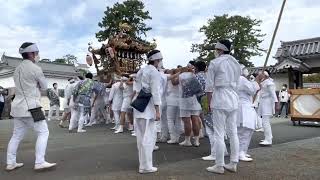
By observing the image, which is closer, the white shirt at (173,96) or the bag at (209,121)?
the bag at (209,121)

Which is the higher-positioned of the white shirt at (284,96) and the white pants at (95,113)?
the white shirt at (284,96)

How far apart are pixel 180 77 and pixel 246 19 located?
25.3 meters

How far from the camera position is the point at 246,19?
32594 mm

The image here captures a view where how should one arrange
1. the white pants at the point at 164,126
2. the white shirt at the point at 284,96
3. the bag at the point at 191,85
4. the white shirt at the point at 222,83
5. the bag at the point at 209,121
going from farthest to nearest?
the white shirt at the point at 284,96 < the white pants at the point at 164,126 < the bag at the point at 191,85 < the bag at the point at 209,121 < the white shirt at the point at 222,83

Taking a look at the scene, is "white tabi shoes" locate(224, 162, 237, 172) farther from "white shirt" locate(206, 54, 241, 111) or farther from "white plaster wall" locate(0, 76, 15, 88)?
"white plaster wall" locate(0, 76, 15, 88)

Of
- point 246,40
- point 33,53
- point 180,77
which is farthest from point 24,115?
point 246,40

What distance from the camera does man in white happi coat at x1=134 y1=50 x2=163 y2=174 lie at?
608 cm

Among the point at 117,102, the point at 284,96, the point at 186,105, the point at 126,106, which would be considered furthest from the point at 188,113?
the point at 284,96

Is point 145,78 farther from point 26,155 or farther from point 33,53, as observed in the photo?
point 26,155

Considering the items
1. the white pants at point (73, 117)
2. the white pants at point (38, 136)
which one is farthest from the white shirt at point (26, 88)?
the white pants at point (73, 117)

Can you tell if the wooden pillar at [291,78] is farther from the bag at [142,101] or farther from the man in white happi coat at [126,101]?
the bag at [142,101]

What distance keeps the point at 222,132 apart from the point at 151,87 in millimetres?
1345

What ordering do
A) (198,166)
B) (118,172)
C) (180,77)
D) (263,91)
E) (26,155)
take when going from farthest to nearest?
(263,91) → (180,77) → (26,155) → (198,166) → (118,172)

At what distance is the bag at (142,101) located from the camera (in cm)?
621
